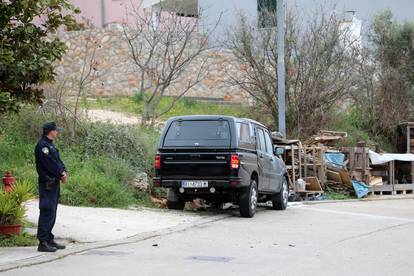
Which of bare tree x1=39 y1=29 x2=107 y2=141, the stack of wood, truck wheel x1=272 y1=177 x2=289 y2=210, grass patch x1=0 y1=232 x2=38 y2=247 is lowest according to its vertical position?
truck wheel x1=272 y1=177 x2=289 y2=210

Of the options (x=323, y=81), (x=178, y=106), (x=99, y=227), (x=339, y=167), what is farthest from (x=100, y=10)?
(x=99, y=227)

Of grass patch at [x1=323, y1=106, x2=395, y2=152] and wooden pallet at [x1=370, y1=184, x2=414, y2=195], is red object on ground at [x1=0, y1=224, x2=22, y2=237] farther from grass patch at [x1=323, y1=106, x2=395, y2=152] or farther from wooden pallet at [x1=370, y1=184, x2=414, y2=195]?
grass patch at [x1=323, y1=106, x2=395, y2=152]

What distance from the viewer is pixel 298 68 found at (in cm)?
2434

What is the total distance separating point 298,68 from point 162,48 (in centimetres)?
477

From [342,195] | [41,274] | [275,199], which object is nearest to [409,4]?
[342,195]

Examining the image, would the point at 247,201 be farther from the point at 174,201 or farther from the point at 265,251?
the point at 265,251

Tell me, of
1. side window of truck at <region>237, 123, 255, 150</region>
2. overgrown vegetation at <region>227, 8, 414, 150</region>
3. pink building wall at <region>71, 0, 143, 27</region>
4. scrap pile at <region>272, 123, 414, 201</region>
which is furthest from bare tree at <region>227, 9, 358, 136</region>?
side window of truck at <region>237, 123, 255, 150</region>

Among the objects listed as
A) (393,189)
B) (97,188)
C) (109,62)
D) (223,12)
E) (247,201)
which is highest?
(223,12)

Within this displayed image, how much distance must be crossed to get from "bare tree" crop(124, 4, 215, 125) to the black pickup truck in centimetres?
584

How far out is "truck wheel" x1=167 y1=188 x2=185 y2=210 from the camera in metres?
15.0

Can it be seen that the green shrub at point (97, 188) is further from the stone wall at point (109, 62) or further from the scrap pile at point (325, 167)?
the stone wall at point (109, 62)

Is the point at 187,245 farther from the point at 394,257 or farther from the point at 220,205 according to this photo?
the point at 220,205

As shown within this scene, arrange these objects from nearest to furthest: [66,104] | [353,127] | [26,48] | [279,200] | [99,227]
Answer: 1. [26,48]
2. [99,227]
3. [279,200]
4. [66,104]
5. [353,127]

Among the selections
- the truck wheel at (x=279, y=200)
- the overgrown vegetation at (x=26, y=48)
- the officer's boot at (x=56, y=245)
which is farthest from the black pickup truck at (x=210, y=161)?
the overgrown vegetation at (x=26, y=48)
